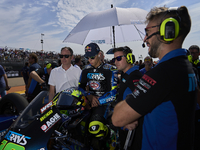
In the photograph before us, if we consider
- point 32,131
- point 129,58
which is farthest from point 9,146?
point 129,58

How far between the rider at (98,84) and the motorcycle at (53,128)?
1.03 ft

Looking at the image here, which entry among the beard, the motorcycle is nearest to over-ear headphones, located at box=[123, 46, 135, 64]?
the motorcycle

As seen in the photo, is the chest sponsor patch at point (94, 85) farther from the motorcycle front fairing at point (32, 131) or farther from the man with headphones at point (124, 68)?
the motorcycle front fairing at point (32, 131)

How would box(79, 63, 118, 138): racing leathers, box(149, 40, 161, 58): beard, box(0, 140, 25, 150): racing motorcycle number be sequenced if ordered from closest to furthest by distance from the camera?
A: 1. box(149, 40, 161, 58): beard
2. box(0, 140, 25, 150): racing motorcycle number
3. box(79, 63, 118, 138): racing leathers

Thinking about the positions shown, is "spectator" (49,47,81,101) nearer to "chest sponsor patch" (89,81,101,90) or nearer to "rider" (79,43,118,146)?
"rider" (79,43,118,146)

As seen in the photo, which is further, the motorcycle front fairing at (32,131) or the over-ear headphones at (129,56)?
the over-ear headphones at (129,56)

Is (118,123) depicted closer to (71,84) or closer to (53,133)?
(53,133)

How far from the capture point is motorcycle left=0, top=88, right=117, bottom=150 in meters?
1.49

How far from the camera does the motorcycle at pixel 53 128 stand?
149 cm

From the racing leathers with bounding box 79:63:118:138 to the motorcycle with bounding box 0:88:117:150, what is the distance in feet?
0.95

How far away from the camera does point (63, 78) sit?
3.09 metres

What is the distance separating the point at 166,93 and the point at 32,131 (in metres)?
1.55

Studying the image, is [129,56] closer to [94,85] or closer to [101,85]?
[101,85]

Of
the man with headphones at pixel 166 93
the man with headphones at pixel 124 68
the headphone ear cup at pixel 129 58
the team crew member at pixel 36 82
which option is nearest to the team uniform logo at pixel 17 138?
the man with headphones at pixel 166 93
